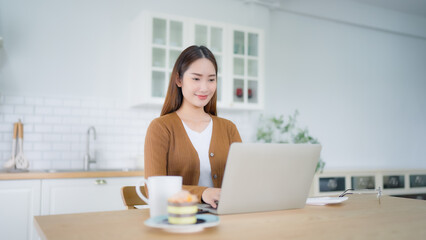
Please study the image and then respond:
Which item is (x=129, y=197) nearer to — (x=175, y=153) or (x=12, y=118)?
(x=175, y=153)

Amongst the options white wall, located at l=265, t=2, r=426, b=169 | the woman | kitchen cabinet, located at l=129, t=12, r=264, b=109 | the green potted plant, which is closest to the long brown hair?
the woman

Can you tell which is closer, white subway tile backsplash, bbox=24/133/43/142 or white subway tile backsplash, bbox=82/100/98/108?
white subway tile backsplash, bbox=24/133/43/142

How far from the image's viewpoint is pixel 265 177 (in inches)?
53.2

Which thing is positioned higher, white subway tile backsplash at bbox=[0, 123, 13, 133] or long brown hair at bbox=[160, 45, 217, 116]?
long brown hair at bbox=[160, 45, 217, 116]

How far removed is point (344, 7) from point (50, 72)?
3.88 metres

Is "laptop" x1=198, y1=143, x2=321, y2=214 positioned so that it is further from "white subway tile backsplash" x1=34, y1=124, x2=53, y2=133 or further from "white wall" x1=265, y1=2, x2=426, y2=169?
"white wall" x1=265, y1=2, x2=426, y2=169

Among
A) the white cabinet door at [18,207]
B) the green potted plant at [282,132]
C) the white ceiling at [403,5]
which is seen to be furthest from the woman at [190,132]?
the white ceiling at [403,5]

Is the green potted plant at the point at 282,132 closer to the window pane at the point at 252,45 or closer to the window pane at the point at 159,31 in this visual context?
the window pane at the point at 252,45

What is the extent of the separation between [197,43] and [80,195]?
183 centimetres

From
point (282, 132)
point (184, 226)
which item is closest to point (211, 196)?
point (184, 226)

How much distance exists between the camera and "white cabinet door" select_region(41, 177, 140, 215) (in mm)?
3197

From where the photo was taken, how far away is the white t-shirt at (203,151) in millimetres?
1866

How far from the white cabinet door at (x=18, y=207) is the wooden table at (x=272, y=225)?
2037mm

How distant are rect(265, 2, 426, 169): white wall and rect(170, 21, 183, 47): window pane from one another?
1.50m
